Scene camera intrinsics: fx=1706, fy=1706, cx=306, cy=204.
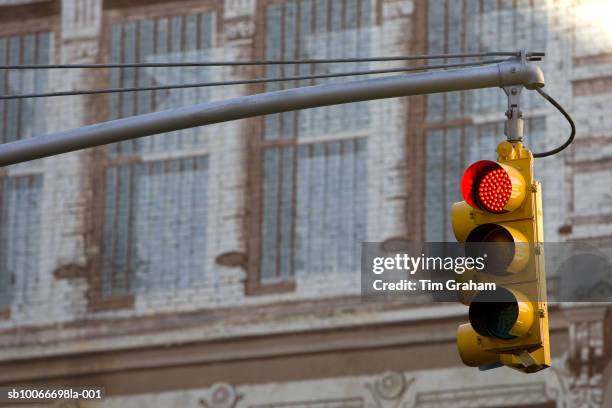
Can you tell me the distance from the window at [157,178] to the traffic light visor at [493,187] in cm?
1156

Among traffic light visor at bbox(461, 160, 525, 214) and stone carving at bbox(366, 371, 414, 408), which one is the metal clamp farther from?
stone carving at bbox(366, 371, 414, 408)

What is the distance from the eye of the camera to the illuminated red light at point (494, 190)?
924cm

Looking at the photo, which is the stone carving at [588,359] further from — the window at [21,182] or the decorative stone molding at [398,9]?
the window at [21,182]

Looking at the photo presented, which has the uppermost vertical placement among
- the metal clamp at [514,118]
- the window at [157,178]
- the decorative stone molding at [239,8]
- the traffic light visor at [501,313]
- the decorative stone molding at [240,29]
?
the decorative stone molding at [239,8]

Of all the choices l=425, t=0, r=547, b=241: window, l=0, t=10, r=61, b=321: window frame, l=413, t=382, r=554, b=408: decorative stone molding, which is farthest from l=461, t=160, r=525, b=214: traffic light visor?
l=0, t=10, r=61, b=321: window frame

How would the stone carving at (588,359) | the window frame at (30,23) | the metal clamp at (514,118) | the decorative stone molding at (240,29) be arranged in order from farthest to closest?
the window frame at (30,23), the decorative stone molding at (240,29), the stone carving at (588,359), the metal clamp at (514,118)

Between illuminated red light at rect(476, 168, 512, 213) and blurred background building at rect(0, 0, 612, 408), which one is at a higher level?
blurred background building at rect(0, 0, 612, 408)

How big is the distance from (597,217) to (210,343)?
4813 mm

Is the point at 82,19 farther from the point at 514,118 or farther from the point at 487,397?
the point at 514,118

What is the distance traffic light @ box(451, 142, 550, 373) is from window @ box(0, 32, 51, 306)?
42.2 ft

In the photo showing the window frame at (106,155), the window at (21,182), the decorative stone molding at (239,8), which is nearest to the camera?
the window frame at (106,155)

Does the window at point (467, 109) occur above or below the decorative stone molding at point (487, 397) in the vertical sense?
above

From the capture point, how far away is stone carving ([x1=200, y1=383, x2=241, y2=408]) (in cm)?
2003

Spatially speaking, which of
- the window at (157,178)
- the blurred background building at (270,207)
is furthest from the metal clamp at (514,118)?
the window at (157,178)
